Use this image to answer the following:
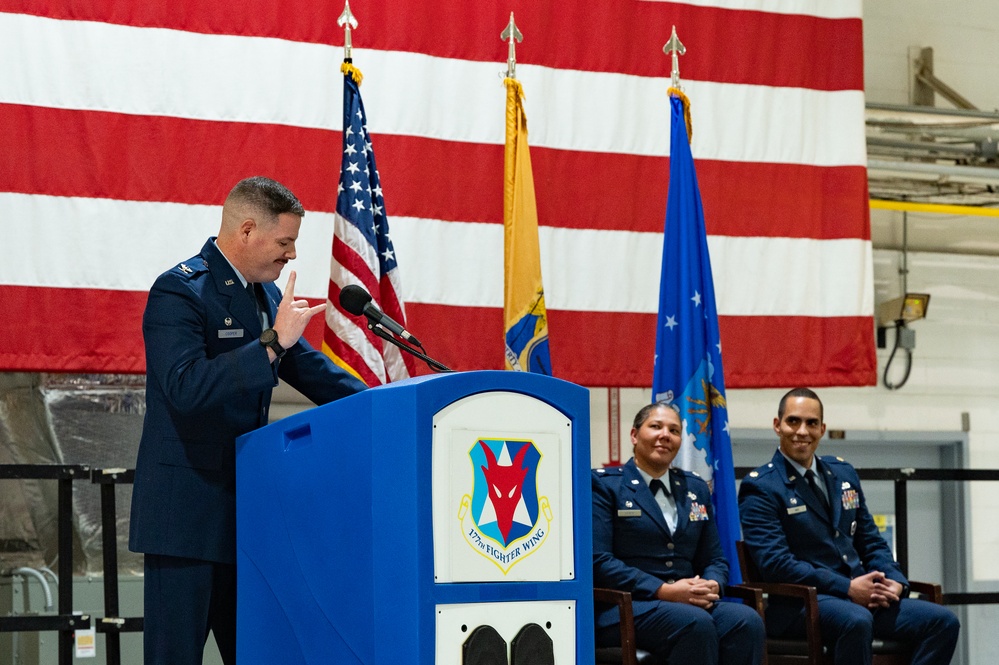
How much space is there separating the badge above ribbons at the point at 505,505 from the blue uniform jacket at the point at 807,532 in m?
2.36

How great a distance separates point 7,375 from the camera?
4672 millimetres

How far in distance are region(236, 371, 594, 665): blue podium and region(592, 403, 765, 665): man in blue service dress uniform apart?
68.1 inches

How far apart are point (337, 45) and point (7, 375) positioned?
1830mm

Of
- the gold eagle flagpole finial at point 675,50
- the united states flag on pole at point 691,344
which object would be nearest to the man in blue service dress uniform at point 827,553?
the united states flag on pole at point 691,344

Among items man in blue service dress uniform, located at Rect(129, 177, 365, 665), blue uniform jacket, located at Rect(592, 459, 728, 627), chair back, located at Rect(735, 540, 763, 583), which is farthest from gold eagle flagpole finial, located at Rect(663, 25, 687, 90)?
man in blue service dress uniform, located at Rect(129, 177, 365, 665)

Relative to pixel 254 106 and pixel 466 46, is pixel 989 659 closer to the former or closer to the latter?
pixel 466 46

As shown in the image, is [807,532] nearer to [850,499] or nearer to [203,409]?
[850,499]

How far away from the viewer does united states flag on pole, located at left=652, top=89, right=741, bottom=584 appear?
4.27 meters

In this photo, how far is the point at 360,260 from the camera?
4.04 meters

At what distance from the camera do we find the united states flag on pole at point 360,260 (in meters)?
3.96

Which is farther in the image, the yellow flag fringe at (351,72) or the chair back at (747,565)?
the yellow flag fringe at (351,72)

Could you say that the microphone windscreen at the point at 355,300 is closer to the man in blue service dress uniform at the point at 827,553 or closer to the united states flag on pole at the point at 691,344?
the man in blue service dress uniform at the point at 827,553

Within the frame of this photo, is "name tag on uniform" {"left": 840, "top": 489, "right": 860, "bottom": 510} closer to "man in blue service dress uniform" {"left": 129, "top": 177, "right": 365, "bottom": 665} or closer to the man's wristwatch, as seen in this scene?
"man in blue service dress uniform" {"left": 129, "top": 177, "right": 365, "bottom": 665}

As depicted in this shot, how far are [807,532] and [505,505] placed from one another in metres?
2.54
